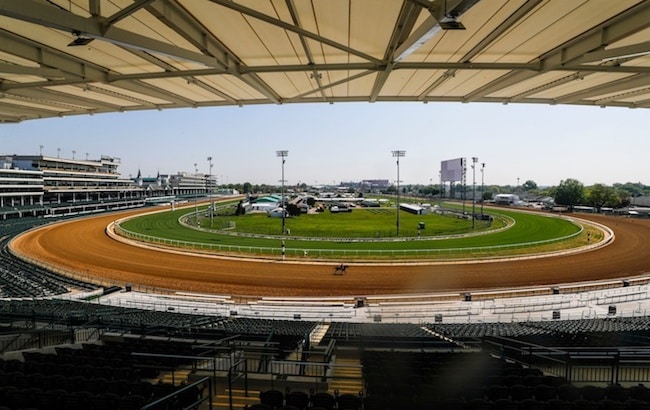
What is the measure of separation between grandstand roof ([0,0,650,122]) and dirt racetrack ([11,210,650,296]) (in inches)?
549

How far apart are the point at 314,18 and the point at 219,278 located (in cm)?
2001

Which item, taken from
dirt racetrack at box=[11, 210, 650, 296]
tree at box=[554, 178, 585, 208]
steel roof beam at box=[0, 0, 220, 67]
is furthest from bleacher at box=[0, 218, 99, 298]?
tree at box=[554, 178, 585, 208]

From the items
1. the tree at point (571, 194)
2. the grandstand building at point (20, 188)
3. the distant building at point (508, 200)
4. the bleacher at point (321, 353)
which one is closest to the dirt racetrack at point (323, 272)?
the bleacher at point (321, 353)

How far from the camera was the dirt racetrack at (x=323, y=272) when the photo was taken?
20672 millimetres

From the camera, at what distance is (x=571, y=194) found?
77875mm

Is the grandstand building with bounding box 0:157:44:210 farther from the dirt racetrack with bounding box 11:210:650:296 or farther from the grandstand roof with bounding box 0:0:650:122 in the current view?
the grandstand roof with bounding box 0:0:650:122

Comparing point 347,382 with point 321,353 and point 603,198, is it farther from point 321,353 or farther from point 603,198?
point 603,198

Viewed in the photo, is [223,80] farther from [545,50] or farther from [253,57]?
[545,50]

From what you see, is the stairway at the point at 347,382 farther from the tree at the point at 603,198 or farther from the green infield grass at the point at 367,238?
the tree at the point at 603,198

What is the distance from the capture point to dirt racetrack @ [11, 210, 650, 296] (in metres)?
20.7

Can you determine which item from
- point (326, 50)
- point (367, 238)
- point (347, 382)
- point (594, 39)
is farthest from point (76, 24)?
point (367, 238)

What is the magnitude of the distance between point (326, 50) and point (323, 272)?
18.6 meters

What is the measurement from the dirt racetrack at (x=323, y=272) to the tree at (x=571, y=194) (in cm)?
5433

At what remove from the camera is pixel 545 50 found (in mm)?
6195
